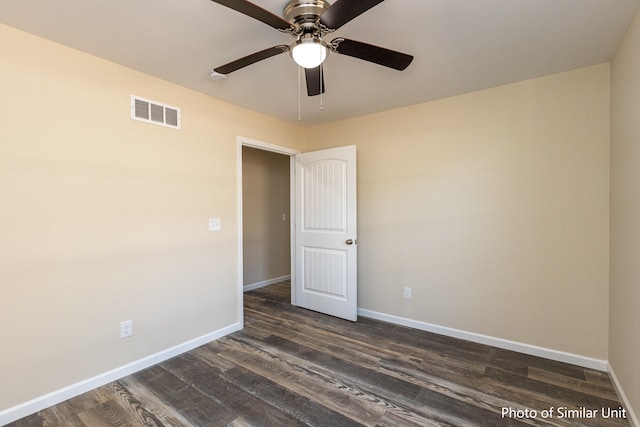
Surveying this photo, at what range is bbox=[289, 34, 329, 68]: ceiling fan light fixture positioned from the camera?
1.49 meters

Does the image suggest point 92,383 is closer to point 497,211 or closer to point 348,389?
point 348,389

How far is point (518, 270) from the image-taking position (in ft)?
8.61

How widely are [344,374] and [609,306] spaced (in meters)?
2.09

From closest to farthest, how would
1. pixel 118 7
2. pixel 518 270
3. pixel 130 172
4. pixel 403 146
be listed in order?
pixel 118 7 → pixel 130 172 → pixel 518 270 → pixel 403 146

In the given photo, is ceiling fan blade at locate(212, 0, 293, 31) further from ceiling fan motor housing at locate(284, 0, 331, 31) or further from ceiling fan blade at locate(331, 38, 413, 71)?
ceiling fan blade at locate(331, 38, 413, 71)

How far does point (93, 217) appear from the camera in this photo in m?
2.16

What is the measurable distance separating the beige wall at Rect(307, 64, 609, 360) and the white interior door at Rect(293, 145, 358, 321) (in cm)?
22

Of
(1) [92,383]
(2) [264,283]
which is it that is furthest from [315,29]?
(2) [264,283]

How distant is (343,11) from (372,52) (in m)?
0.38

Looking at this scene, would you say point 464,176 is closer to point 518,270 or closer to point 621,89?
point 518,270

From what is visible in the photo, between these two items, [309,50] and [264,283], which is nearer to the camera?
[309,50]

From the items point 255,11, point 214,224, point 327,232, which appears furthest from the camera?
point 327,232

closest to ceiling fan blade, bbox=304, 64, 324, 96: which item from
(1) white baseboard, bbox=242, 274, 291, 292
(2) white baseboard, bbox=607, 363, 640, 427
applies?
(2) white baseboard, bbox=607, 363, 640, 427

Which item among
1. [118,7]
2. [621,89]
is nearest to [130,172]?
[118,7]
